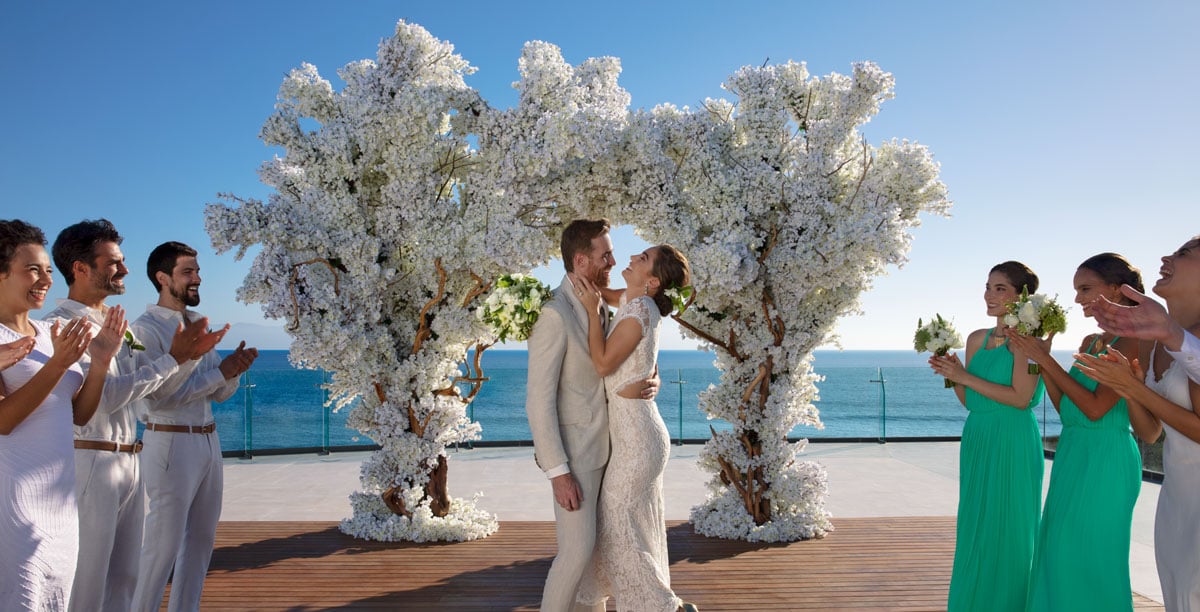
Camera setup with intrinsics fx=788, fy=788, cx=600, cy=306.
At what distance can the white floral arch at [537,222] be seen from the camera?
6.29 meters

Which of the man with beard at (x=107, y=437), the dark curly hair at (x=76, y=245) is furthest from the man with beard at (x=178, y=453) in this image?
the dark curly hair at (x=76, y=245)

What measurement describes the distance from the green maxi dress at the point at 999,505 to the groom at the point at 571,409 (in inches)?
75.1

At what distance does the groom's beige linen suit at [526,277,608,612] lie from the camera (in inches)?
133

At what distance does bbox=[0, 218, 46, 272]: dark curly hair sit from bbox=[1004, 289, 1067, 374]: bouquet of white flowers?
13.0 feet

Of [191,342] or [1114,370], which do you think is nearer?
[1114,370]

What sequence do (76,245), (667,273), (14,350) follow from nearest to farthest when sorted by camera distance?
(14,350) < (76,245) < (667,273)

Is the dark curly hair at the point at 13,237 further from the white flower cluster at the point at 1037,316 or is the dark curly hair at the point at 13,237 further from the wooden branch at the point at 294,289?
the white flower cluster at the point at 1037,316

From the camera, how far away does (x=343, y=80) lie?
6.62 meters

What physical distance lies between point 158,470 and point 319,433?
3835 centimetres

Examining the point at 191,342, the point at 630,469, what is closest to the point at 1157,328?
the point at 630,469

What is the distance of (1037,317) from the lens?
3600 millimetres

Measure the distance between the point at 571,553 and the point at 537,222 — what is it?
12.0ft

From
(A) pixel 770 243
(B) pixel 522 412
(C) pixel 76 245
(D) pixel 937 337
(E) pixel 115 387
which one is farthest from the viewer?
(B) pixel 522 412

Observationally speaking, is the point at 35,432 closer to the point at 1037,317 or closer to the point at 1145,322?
the point at 1145,322
